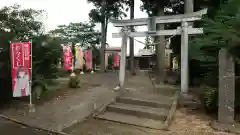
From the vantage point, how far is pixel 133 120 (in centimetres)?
684

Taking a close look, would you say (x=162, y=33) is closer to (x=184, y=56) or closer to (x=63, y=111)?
(x=184, y=56)

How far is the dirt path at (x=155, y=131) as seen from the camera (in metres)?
5.90

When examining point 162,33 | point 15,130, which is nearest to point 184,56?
point 162,33

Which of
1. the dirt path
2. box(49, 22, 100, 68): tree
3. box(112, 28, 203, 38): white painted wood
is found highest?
box(49, 22, 100, 68): tree

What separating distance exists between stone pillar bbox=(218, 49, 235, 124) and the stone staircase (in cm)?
150

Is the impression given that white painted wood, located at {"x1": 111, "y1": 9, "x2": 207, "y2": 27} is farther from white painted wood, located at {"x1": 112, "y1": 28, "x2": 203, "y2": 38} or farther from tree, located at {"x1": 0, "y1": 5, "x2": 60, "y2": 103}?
tree, located at {"x1": 0, "y1": 5, "x2": 60, "y2": 103}

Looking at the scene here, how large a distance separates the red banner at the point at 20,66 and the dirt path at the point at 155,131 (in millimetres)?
2896

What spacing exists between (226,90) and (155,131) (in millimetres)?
2317

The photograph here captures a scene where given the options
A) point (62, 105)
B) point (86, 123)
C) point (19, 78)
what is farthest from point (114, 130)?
point (19, 78)

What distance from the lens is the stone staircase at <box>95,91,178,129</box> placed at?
6.64m

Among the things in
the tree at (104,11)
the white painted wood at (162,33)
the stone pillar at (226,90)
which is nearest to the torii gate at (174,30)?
the white painted wood at (162,33)

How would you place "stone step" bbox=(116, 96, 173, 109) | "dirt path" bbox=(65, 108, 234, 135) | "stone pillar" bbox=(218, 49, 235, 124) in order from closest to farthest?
1. "dirt path" bbox=(65, 108, 234, 135)
2. "stone pillar" bbox=(218, 49, 235, 124)
3. "stone step" bbox=(116, 96, 173, 109)

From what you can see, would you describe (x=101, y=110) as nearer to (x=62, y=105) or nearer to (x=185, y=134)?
(x=62, y=105)

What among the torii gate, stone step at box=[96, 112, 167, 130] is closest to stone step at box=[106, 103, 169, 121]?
stone step at box=[96, 112, 167, 130]
